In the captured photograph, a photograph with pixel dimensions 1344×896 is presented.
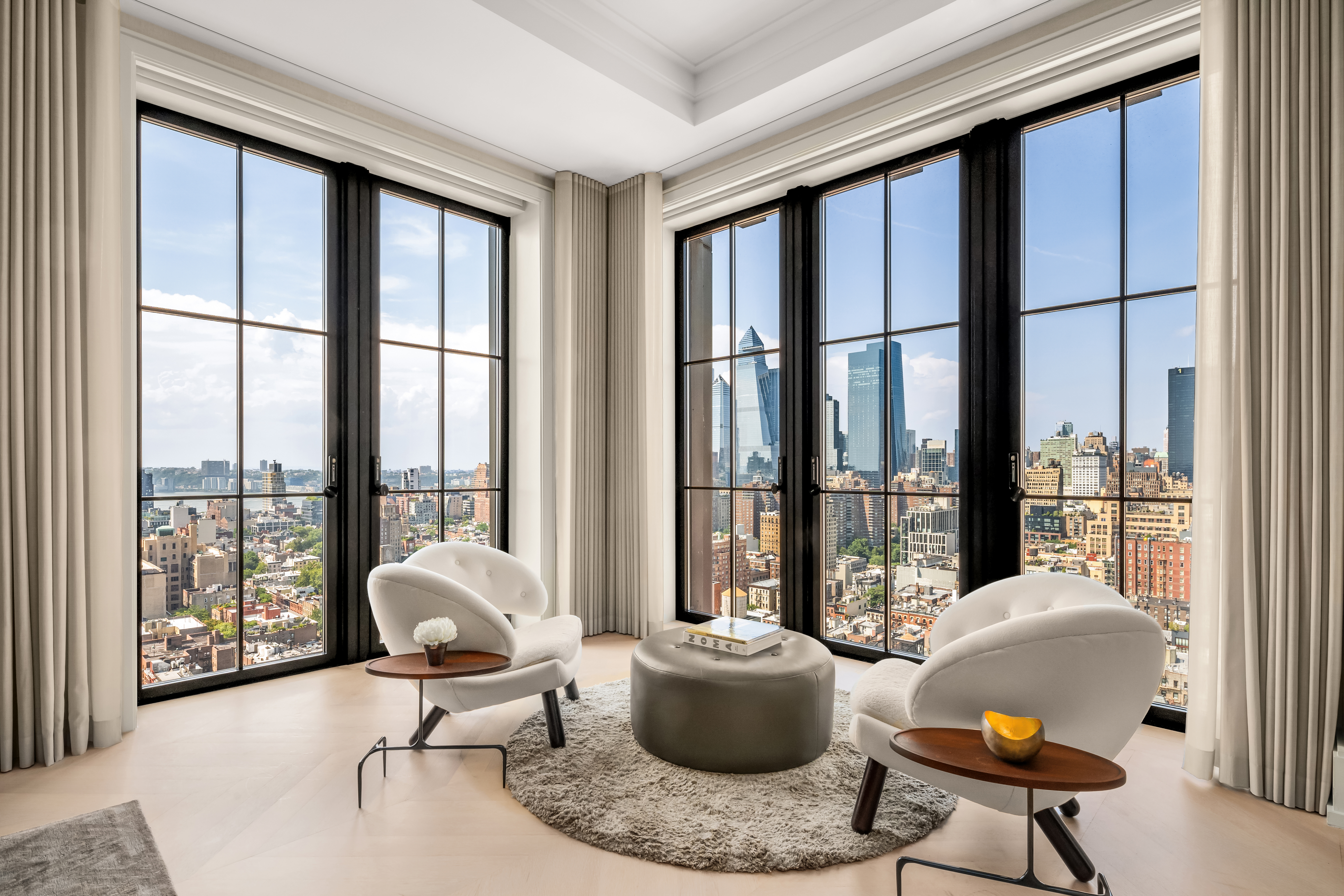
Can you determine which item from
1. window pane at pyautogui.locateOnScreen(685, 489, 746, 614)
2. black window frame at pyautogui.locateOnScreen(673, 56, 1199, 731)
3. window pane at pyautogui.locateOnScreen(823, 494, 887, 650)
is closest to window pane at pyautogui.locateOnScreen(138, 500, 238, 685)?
window pane at pyautogui.locateOnScreen(685, 489, 746, 614)

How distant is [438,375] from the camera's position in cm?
446

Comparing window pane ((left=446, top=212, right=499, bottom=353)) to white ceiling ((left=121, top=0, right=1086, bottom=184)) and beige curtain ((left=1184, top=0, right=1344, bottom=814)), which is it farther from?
beige curtain ((left=1184, top=0, right=1344, bottom=814))

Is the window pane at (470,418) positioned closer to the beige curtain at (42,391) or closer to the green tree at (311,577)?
the green tree at (311,577)

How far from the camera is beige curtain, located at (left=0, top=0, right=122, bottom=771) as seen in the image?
2639mm

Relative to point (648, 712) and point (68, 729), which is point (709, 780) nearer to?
point (648, 712)

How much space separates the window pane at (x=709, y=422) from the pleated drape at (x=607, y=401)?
433 millimetres

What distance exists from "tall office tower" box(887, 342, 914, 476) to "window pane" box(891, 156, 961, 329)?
0.61 feet

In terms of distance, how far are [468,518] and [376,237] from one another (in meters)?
1.82

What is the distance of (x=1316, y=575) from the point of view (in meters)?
2.33

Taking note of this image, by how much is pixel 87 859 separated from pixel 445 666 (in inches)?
42.8

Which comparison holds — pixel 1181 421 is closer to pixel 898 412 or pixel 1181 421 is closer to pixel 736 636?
pixel 898 412

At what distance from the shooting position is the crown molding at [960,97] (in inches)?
115

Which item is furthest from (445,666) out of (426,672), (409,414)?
(409,414)

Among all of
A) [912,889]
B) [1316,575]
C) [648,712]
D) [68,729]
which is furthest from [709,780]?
[68,729]
